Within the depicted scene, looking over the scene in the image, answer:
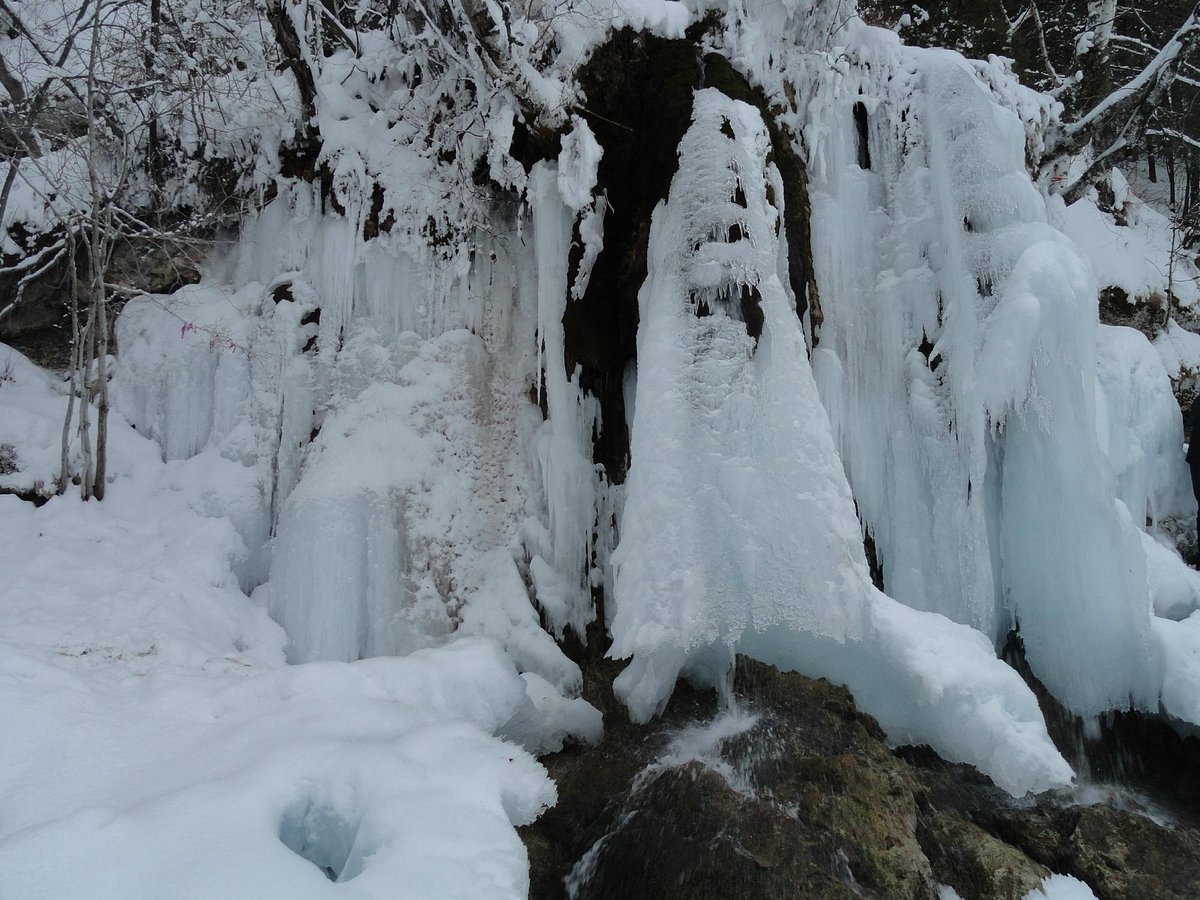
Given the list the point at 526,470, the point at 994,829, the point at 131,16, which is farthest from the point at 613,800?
the point at 131,16

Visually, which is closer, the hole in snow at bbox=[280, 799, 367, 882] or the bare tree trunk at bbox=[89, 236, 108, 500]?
the hole in snow at bbox=[280, 799, 367, 882]

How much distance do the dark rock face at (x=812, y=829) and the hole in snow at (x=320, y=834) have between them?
1067 mm

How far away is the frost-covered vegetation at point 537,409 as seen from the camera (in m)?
3.35

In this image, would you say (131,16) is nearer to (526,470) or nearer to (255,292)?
(255,292)

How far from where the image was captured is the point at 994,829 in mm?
3605

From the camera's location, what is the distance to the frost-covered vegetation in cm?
335

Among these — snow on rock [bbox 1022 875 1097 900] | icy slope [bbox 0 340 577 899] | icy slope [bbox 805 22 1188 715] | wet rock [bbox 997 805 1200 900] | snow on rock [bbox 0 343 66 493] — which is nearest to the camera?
icy slope [bbox 0 340 577 899]

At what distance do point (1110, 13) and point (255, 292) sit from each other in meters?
9.38

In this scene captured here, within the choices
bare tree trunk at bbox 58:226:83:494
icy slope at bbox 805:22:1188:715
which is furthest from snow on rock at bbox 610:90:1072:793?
bare tree trunk at bbox 58:226:83:494

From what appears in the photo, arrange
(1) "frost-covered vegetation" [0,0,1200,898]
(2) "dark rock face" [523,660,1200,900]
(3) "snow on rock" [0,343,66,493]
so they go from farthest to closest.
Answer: (3) "snow on rock" [0,343,66,493], (1) "frost-covered vegetation" [0,0,1200,898], (2) "dark rock face" [523,660,1200,900]

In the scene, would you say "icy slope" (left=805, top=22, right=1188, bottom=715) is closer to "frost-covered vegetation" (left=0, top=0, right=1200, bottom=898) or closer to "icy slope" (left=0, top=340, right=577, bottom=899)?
"frost-covered vegetation" (left=0, top=0, right=1200, bottom=898)

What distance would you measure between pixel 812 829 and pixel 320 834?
1.98 metres

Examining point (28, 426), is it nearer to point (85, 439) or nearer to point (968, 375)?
point (85, 439)

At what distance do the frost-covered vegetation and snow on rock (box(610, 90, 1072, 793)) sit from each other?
0.06 ft
